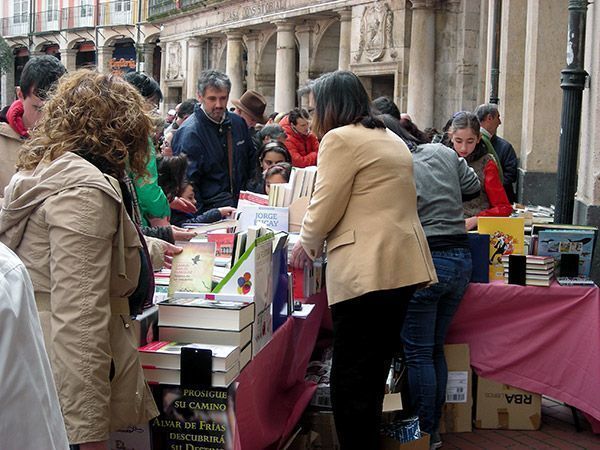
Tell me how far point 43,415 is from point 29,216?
1.42 meters

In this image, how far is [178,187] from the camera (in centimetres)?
546

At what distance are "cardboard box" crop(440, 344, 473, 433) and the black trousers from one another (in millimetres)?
1388

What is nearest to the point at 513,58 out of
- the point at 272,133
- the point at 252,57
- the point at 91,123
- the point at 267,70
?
the point at 272,133

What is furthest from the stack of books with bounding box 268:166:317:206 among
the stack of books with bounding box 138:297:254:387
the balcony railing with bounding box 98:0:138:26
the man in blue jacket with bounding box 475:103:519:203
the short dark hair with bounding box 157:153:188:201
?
the balcony railing with bounding box 98:0:138:26

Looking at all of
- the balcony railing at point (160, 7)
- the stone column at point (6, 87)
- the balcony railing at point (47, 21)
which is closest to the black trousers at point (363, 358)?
the balcony railing at point (160, 7)

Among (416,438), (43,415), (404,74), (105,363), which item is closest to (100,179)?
(105,363)

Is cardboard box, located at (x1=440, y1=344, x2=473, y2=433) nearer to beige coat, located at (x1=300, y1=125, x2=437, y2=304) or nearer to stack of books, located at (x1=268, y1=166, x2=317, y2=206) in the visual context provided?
stack of books, located at (x1=268, y1=166, x2=317, y2=206)

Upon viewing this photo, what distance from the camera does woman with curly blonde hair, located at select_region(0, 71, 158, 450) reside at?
2615 mm

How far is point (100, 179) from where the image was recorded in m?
2.70

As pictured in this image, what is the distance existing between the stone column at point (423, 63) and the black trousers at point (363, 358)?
524 inches

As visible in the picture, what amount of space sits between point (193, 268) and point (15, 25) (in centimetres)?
5801

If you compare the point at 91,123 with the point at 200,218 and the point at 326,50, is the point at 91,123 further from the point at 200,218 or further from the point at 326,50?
the point at 326,50

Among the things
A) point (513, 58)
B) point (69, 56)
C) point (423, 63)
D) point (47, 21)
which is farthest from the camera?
point (47, 21)

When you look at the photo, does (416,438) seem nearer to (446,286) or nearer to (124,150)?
(446,286)
